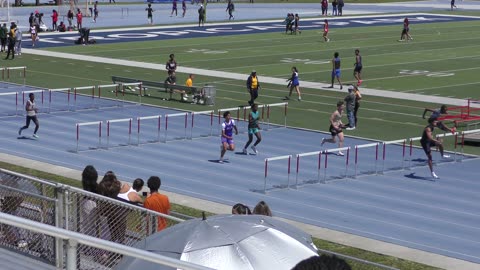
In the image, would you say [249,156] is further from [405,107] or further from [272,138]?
[405,107]

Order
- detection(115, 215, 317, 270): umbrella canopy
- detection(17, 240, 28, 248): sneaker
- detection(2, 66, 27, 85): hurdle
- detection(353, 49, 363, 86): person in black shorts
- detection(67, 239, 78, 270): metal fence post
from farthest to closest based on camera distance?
1. detection(2, 66, 27, 85): hurdle
2. detection(353, 49, 363, 86): person in black shorts
3. detection(17, 240, 28, 248): sneaker
4. detection(115, 215, 317, 270): umbrella canopy
5. detection(67, 239, 78, 270): metal fence post

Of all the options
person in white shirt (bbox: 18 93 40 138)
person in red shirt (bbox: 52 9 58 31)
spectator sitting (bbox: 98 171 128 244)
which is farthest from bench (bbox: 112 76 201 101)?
person in red shirt (bbox: 52 9 58 31)

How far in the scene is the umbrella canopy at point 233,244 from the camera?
344 inches

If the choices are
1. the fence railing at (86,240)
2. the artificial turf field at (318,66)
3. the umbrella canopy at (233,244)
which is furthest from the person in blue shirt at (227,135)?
the fence railing at (86,240)

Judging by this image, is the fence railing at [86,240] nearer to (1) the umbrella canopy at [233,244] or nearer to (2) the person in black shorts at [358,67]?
(1) the umbrella canopy at [233,244]

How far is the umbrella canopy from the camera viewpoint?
8742 millimetres

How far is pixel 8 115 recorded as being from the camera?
1314 inches

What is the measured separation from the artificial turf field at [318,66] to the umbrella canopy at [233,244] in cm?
1983

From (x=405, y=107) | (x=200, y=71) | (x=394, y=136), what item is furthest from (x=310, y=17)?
(x=394, y=136)

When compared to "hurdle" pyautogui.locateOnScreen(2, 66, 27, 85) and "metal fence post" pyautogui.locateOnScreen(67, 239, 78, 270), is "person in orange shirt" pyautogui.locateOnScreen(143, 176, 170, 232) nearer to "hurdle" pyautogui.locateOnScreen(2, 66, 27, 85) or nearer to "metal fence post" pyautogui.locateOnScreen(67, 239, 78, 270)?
"metal fence post" pyautogui.locateOnScreen(67, 239, 78, 270)

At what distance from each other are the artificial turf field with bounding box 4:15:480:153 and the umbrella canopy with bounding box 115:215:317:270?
19834 mm

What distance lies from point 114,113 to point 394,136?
9.50 meters

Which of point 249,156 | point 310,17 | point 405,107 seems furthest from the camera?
point 310,17

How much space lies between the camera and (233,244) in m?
8.83
